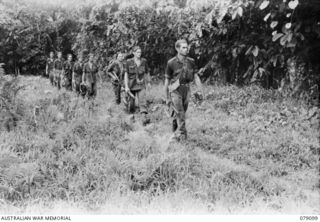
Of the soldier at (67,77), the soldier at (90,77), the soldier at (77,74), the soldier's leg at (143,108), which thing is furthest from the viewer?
the soldier at (67,77)

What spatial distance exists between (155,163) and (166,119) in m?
3.22

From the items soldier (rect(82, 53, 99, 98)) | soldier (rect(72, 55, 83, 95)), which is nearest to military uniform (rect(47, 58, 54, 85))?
soldier (rect(72, 55, 83, 95))

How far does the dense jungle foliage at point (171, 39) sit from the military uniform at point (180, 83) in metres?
1.99

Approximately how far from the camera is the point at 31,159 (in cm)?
568

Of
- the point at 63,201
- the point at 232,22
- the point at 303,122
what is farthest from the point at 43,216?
the point at 232,22

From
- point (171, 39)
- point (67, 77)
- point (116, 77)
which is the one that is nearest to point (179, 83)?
point (116, 77)

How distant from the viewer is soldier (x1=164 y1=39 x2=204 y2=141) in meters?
6.73

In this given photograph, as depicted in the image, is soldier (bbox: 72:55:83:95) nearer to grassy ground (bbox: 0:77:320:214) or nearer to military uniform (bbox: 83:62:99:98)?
military uniform (bbox: 83:62:99:98)

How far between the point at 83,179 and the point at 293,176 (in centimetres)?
291

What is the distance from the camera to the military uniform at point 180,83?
673 centimetres

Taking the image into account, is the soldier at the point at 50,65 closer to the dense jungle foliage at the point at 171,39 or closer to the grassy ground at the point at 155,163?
the dense jungle foliage at the point at 171,39

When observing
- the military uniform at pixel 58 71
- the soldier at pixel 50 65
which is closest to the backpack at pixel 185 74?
the military uniform at pixel 58 71

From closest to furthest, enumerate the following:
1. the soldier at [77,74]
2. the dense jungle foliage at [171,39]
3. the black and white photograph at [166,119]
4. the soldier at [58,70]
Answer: the black and white photograph at [166,119] → the dense jungle foliage at [171,39] → the soldier at [77,74] → the soldier at [58,70]

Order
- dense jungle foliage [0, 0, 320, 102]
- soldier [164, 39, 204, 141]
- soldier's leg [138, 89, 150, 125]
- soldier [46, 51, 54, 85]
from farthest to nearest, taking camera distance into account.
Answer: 1. soldier [46, 51, 54, 85]
2. dense jungle foliage [0, 0, 320, 102]
3. soldier's leg [138, 89, 150, 125]
4. soldier [164, 39, 204, 141]
